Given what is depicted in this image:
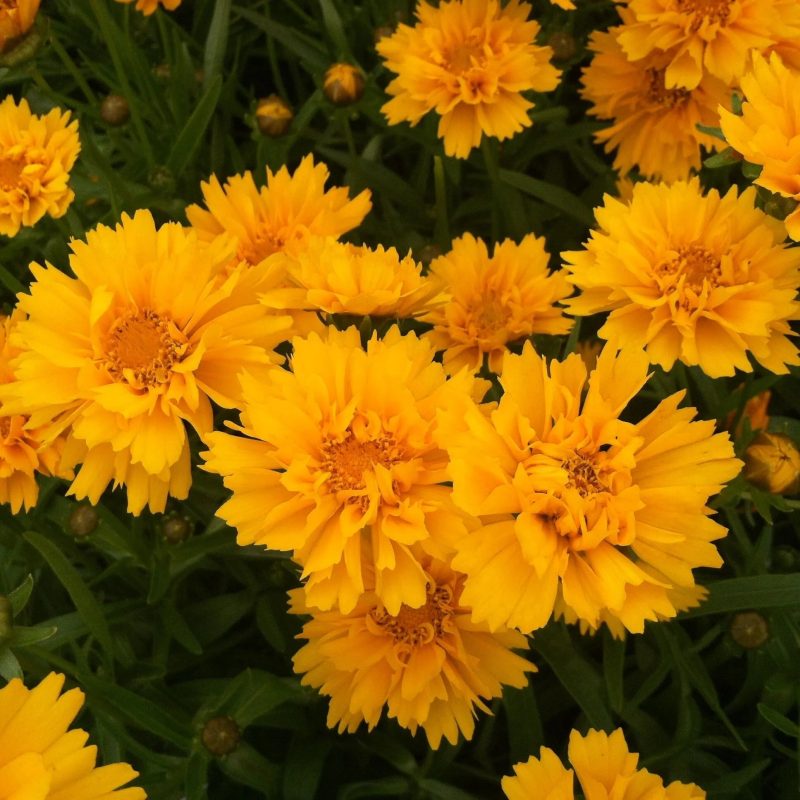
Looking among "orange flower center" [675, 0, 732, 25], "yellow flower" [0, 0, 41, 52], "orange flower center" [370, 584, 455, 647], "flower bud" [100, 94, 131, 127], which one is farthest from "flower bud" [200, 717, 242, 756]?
"orange flower center" [675, 0, 732, 25]

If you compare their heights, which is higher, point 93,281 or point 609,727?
point 93,281

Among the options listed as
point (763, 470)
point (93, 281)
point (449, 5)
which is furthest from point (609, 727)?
point (449, 5)

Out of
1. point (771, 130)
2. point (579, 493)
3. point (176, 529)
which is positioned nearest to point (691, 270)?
point (771, 130)

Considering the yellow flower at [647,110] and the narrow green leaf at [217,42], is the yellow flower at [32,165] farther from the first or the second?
the yellow flower at [647,110]

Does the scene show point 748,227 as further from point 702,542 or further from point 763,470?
point 702,542

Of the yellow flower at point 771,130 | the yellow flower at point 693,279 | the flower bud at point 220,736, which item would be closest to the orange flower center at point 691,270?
the yellow flower at point 693,279

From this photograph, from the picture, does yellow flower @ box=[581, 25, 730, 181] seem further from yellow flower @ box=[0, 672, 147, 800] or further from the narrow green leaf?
yellow flower @ box=[0, 672, 147, 800]

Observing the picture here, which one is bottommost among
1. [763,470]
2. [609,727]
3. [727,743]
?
[727,743]
